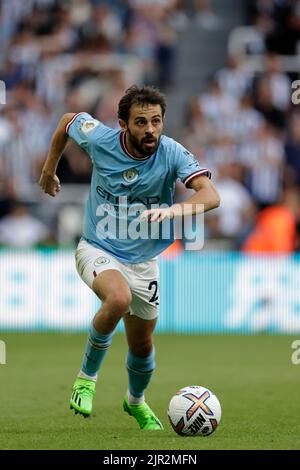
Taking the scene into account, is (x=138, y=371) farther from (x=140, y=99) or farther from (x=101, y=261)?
(x=140, y=99)

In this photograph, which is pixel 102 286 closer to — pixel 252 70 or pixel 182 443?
pixel 182 443

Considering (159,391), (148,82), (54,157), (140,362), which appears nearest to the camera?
(140,362)

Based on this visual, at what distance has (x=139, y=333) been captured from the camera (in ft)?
27.0

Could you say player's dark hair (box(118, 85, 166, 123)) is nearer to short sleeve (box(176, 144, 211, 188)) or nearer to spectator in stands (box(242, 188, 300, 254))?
short sleeve (box(176, 144, 211, 188))

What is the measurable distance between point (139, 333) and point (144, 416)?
62 centimetres

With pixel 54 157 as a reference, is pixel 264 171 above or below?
below

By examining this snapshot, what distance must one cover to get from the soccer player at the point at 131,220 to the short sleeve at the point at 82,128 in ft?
0.04

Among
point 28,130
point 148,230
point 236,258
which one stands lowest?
point 236,258

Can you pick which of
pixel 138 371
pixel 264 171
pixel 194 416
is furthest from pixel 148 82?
pixel 194 416

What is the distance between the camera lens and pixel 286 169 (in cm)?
1852

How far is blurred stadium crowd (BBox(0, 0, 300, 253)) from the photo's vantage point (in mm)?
18078

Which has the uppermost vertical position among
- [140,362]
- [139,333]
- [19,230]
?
[139,333]
